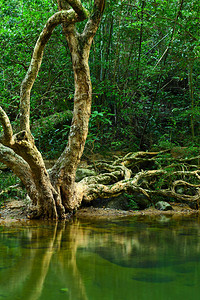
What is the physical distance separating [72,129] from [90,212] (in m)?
2.06

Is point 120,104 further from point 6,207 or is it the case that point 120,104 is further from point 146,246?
point 146,246

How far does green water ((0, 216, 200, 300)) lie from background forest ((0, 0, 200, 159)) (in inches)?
118

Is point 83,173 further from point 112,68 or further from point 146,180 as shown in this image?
point 112,68

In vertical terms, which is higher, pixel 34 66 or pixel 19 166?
pixel 34 66

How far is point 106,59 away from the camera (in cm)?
954

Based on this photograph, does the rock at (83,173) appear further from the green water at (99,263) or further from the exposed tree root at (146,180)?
the green water at (99,263)

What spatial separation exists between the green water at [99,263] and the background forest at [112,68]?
2.99 meters

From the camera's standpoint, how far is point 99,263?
286 centimetres

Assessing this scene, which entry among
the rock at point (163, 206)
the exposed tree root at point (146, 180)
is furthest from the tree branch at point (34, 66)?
the rock at point (163, 206)

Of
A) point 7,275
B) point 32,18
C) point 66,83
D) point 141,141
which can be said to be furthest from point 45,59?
point 7,275

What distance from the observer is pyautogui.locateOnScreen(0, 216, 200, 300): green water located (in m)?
2.11

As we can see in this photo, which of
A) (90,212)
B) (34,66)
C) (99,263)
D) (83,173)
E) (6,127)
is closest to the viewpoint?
(99,263)

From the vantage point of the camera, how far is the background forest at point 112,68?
7840mm

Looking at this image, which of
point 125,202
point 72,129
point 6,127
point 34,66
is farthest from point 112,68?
point 6,127
